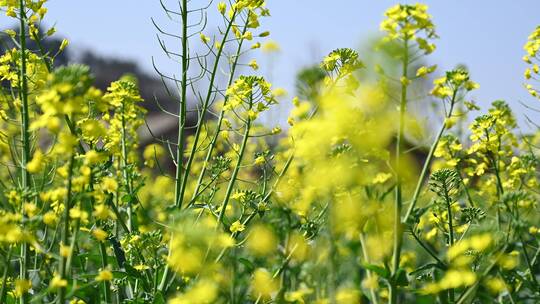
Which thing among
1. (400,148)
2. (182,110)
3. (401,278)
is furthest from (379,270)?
(182,110)

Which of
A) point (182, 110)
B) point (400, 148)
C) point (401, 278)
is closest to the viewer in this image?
point (400, 148)

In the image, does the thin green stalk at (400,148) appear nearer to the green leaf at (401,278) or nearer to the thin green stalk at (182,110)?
the green leaf at (401,278)

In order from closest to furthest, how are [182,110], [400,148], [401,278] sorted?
[400,148] → [401,278] → [182,110]

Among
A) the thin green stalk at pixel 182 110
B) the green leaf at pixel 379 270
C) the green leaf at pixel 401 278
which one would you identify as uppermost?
the thin green stalk at pixel 182 110

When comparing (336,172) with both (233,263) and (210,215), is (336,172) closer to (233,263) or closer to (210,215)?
(233,263)

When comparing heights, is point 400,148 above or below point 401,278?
above

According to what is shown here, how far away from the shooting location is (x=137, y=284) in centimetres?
408

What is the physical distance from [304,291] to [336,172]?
1.38 ft

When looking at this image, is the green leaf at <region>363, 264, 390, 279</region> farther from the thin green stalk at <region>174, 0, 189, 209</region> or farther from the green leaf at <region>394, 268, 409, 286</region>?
the thin green stalk at <region>174, 0, 189, 209</region>

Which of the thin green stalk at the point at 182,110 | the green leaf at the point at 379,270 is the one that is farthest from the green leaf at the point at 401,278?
the thin green stalk at the point at 182,110

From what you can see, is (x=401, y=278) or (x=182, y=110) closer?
(x=401, y=278)

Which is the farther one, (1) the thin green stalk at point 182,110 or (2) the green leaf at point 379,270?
(1) the thin green stalk at point 182,110

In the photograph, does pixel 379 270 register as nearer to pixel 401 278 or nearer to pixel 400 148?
A: pixel 401 278

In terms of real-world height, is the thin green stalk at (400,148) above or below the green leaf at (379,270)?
above
